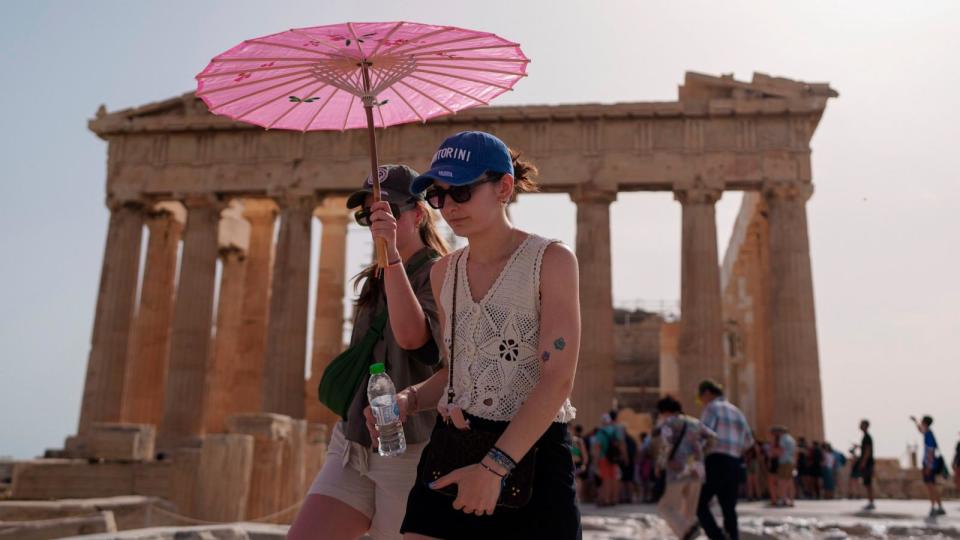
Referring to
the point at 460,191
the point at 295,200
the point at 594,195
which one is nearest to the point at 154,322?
the point at 295,200

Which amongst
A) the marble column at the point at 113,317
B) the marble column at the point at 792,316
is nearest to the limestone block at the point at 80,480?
the marble column at the point at 113,317

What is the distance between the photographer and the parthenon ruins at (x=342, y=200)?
24797 mm

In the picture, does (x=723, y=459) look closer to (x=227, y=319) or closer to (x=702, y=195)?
(x=702, y=195)

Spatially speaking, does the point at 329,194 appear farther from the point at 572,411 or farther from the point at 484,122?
the point at 572,411

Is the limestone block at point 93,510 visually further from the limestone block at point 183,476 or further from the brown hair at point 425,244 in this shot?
the brown hair at point 425,244

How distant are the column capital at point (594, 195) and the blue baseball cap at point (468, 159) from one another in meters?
23.1

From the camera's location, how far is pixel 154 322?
94.6ft

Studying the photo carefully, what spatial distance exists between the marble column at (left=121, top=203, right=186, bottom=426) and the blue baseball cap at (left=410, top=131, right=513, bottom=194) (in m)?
26.3

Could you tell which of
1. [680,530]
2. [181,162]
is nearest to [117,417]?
[181,162]

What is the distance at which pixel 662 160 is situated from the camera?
25953 mm

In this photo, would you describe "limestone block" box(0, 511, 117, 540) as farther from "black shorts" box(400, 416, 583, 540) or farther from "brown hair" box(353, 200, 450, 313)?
"black shorts" box(400, 416, 583, 540)

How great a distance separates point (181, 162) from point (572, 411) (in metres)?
26.9

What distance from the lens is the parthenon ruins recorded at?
2480 centimetres

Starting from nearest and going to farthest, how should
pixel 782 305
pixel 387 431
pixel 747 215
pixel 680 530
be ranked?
pixel 387 431
pixel 680 530
pixel 782 305
pixel 747 215
